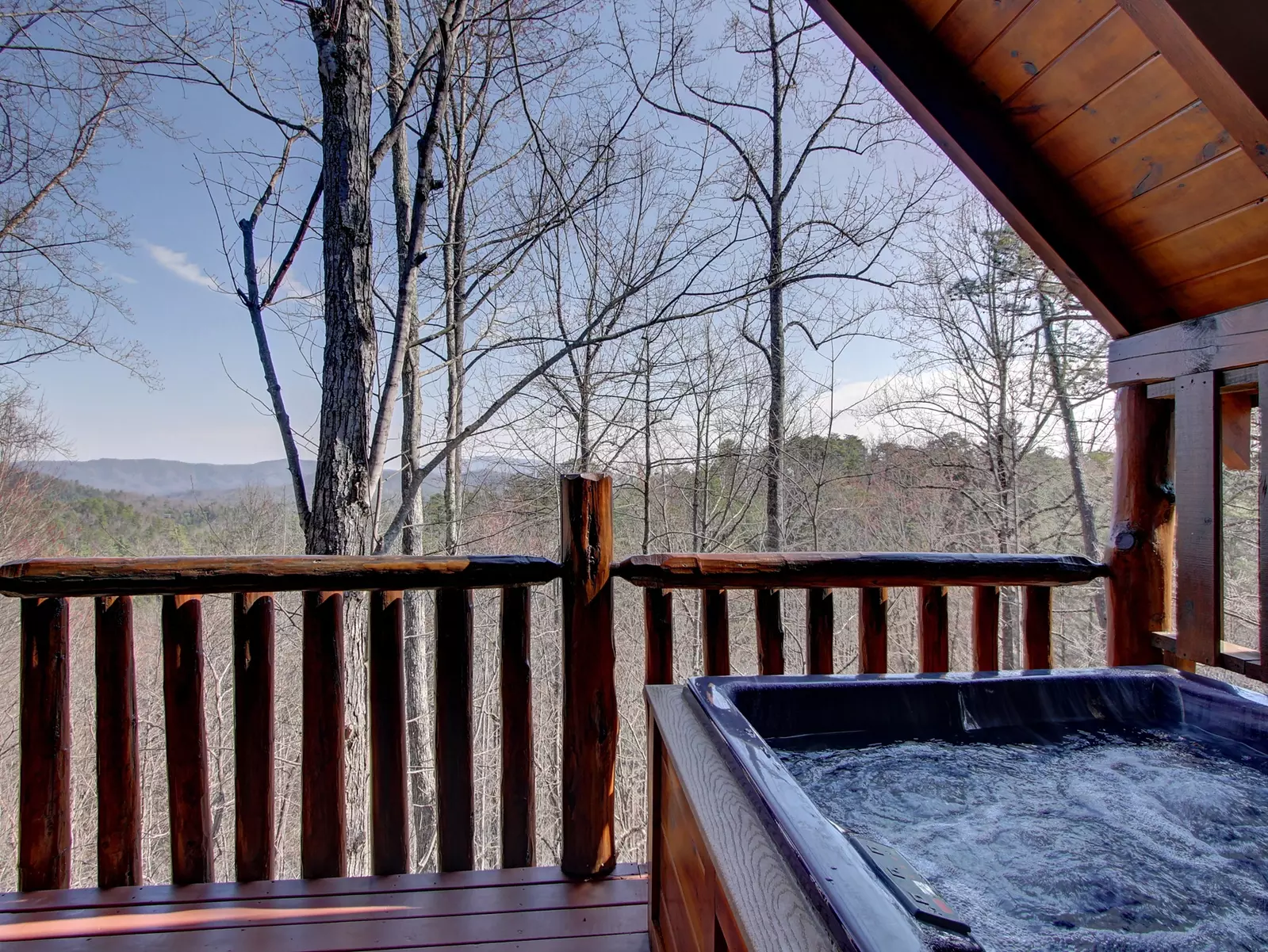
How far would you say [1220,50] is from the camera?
116 centimetres

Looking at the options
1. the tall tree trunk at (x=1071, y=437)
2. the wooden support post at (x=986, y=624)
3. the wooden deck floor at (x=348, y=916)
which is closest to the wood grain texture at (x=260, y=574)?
the wooden deck floor at (x=348, y=916)

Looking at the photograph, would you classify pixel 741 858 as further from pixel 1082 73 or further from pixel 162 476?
pixel 162 476

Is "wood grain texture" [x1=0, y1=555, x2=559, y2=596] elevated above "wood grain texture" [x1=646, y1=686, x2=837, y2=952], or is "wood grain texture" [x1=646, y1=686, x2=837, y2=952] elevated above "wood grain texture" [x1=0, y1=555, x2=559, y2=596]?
"wood grain texture" [x1=0, y1=555, x2=559, y2=596]

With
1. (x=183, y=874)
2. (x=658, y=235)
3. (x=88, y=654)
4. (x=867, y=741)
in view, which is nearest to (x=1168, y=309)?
(x=867, y=741)

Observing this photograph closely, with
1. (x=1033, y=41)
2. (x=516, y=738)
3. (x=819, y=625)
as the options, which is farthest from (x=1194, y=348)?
(x=516, y=738)

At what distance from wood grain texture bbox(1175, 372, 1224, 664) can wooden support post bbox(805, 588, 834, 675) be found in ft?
3.61

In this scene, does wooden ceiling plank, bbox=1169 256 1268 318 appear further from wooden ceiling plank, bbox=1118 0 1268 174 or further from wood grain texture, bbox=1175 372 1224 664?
wooden ceiling plank, bbox=1118 0 1268 174

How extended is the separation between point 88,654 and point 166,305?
5149 mm

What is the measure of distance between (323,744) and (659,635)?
3.08ft

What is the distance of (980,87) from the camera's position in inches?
70.9

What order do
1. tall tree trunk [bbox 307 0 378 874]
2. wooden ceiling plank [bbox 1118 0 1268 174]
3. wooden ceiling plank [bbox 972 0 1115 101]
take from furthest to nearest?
tall tree trunk [bbox 307 0 378 874] → wooden ceiling plank [bbox 972 0 1115 101] → wooden ceiling plank [bbox 1118 0 1268 174]

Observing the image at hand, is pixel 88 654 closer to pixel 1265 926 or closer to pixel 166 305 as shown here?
pixel 166 305

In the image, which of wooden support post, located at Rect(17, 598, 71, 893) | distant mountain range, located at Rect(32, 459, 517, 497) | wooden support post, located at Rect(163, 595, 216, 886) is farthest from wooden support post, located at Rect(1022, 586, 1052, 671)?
distant mountain range, located at Rect(32, 459, 517, 497)

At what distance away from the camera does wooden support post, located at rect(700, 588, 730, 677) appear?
174cm
